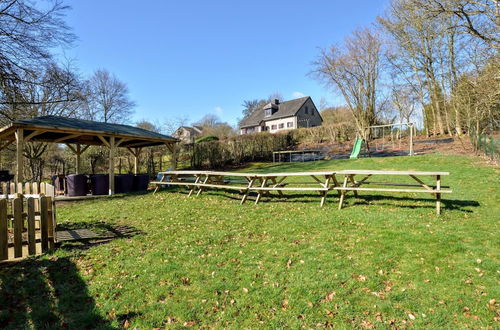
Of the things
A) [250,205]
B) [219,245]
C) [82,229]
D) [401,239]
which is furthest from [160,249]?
[401,239]

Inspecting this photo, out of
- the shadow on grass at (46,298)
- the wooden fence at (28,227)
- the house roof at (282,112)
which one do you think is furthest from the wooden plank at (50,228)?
the house roof at (282,112)

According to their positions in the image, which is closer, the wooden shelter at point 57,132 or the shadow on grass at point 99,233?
the shadow on grass at point 99,233

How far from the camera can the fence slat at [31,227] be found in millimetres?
4301

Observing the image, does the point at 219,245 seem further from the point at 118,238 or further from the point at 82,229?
the point at 82,229

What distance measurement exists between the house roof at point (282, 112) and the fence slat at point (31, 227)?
42.3 m

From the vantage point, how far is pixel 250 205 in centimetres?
782

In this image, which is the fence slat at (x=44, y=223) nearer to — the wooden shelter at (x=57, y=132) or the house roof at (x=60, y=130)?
the wooden shelter at (x=57, y=132)

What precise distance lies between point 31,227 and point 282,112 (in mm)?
44763

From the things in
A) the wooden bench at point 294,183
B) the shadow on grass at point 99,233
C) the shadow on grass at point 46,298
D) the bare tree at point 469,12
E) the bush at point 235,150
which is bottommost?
the shadow on grass at point 46,298

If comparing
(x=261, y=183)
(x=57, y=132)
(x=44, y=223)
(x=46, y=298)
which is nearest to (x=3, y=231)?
(x=44, y=223)

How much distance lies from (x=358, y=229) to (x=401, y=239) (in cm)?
77

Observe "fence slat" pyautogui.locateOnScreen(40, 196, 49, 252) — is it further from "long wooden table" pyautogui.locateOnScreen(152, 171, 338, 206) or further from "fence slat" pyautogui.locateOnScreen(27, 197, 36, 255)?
"long wooden table" pyautogui.locateOnScreen(152, 171, 338, 206)

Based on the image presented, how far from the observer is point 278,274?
3.69 m

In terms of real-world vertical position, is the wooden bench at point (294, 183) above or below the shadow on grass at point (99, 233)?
above
